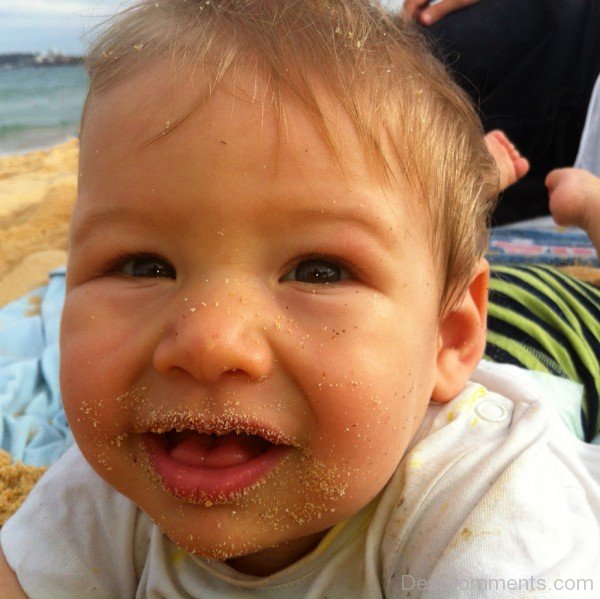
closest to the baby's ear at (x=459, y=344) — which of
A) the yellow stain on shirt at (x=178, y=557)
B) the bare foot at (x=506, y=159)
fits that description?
the yellow stain on shirt at (x=178, y=557)

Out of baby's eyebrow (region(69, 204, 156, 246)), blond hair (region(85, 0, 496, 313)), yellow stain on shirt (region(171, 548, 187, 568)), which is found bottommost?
yellow stain on shirt (region(171, 548, 187, 568))

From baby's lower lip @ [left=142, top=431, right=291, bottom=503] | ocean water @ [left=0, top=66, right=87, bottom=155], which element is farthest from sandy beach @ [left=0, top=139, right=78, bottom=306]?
baby's lower lip @ [left=142, top=431, right=291, bottom=503]

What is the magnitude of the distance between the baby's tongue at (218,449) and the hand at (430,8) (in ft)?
7.27

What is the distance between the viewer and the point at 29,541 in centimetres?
114

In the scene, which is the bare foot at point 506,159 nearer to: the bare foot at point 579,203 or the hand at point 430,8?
the bare foot at point 579,203

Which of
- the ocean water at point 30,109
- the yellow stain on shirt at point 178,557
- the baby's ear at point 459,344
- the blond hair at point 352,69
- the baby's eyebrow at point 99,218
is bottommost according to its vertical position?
the ocean water at point 30,109

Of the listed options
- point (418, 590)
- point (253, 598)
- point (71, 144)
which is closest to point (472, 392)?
point (418, 590)

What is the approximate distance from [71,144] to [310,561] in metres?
3.80

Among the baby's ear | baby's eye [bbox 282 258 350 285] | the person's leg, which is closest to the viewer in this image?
baby's eye [bbox 282 258 350 285]

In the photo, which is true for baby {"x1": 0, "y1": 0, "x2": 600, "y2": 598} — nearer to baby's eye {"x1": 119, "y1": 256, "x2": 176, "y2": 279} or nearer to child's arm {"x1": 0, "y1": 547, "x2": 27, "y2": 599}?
baby's eye {"x1": 119, "y1": 256, "x2": 176, "y2": 279}

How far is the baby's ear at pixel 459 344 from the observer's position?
3.47 ft

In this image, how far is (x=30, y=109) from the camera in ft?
14.4

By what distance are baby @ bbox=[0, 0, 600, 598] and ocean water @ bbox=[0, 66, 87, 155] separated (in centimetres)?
350

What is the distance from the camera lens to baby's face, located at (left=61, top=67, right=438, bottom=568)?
778 mm
